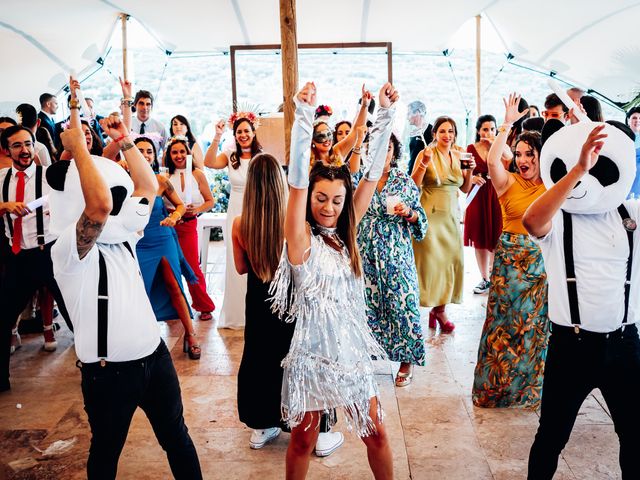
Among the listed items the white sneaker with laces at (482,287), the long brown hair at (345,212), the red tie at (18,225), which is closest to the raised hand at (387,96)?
the long brown hair at (345,212)

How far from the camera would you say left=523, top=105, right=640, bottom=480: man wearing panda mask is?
2164 mm

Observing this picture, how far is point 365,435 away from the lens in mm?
2246

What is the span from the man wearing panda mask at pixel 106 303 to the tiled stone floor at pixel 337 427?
83cm

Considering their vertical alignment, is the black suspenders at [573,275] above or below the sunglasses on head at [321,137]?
below

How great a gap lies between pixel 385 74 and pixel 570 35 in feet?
8.66

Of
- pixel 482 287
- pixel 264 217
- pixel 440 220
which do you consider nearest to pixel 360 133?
pixel 440 220

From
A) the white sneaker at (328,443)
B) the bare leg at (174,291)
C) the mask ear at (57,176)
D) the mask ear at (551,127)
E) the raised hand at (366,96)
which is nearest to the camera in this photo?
the mask ear at (57,176)

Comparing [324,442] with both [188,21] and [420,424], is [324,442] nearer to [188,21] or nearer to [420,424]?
[420,424]

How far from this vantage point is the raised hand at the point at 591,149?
197 centimetres

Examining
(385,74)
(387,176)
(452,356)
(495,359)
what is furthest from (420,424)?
(385,74)

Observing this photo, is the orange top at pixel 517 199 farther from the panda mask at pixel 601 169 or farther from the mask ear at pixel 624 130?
the panda mask at pixel 601 169

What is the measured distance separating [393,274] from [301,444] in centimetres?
159

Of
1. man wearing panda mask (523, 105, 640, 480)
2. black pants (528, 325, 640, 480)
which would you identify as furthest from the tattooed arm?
black pants (528, 325, 640, 480)

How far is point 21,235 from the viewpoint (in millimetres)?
3912
